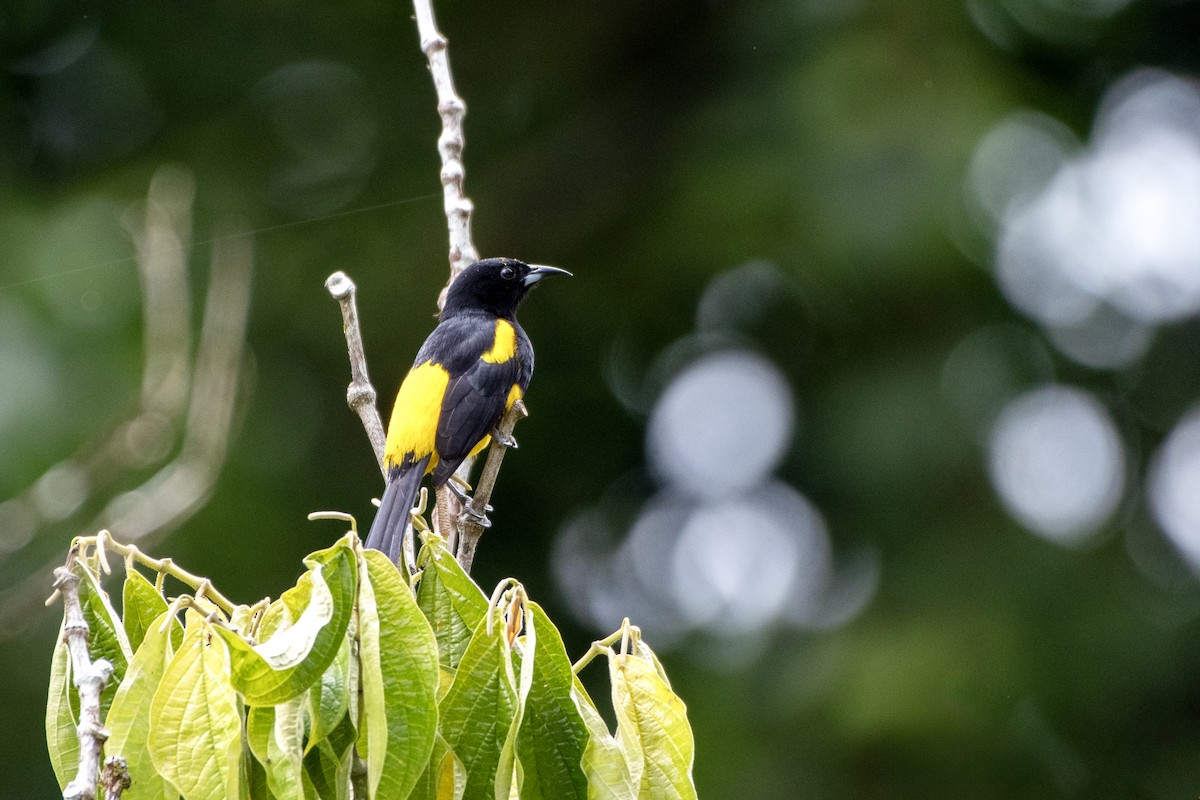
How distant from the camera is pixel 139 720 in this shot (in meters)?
1.94

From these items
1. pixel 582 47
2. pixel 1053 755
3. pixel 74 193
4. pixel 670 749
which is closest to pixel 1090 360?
pixel 1053 755

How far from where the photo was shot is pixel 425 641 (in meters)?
1.91

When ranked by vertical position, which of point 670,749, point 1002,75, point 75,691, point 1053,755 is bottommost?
point 1053,755

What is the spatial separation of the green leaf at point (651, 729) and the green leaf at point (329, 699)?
16.8 inches

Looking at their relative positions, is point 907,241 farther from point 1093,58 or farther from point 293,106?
point 293,106

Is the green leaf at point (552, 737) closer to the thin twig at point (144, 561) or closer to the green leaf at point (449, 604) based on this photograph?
the green leaf at point (449, 604)

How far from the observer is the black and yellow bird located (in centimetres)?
448

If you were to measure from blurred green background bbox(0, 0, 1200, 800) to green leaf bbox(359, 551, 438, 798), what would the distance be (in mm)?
5378

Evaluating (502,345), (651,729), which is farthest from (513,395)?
(651,729)

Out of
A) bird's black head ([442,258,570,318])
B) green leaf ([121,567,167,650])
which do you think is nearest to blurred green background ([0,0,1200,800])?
bird's black head ([442,258,570,318])

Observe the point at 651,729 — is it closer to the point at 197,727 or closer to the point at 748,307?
the point at 197,727

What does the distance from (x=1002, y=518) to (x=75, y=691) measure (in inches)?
282

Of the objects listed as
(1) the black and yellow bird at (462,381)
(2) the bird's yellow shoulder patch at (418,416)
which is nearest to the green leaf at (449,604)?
(1) the black and yellow bird at (462,381)

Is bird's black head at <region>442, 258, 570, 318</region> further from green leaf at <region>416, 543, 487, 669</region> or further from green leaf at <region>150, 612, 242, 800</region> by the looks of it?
green leaf at <region>150, 612, 242, 800</region>
